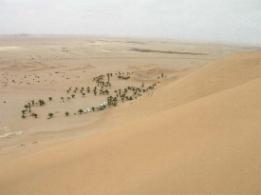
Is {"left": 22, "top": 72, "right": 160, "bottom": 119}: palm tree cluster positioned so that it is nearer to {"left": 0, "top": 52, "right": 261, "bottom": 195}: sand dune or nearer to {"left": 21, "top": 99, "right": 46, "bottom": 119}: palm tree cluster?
{"left": 21, "top": 99, "right": 46, "bottom": 119}: palm tree cluster

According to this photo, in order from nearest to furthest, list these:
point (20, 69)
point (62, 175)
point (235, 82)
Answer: point (62, 175), point (235, 82), point (20, 69)


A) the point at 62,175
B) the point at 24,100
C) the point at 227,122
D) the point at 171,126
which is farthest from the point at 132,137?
the point at 24,100

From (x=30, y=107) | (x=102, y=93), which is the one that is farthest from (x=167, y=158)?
(x=102, y=93)

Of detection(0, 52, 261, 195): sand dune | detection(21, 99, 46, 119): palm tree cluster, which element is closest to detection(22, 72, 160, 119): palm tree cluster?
detection(21, 99, 46, 119): palm tree cluster

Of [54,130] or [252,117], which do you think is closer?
[252,117]

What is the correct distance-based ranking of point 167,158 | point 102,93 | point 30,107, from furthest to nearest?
1. point 102,93
2. point 30,107
3. point 167,158

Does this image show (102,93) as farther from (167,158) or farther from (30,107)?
(167,158)

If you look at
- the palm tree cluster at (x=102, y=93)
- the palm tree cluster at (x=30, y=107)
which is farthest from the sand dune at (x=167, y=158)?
the palm tree cluster at (x=102, y=93)

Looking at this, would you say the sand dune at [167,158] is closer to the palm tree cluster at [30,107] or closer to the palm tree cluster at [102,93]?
the palm tree cluster at [30,107]

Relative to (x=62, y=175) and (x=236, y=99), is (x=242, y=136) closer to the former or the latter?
(x=236, y=99)
